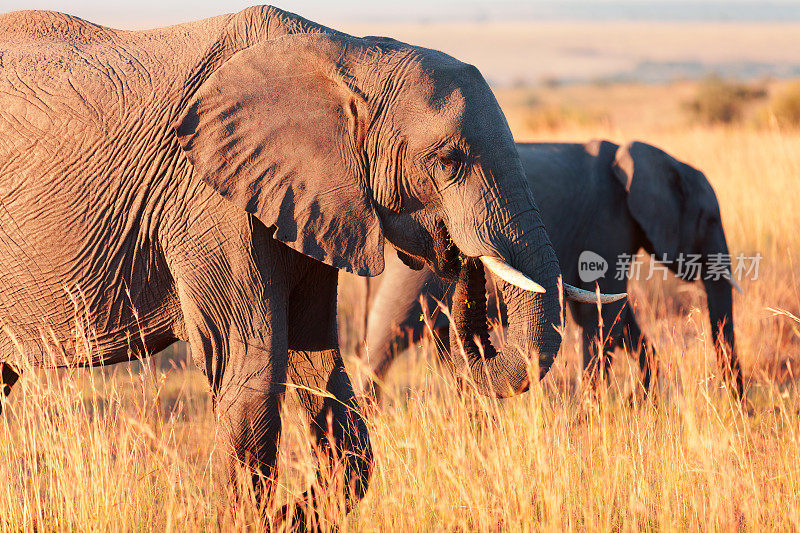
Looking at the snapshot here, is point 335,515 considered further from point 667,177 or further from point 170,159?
point 667,177

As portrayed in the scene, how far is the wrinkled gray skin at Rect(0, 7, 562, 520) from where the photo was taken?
10.5 feet

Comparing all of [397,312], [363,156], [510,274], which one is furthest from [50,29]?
[397,312]

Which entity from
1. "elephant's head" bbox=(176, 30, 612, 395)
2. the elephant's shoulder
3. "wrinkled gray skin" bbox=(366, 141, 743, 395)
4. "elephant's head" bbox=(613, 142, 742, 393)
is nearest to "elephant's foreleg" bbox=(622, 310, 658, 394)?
"wrinkled gray skin" bbox=(366, 141, 743, 395)

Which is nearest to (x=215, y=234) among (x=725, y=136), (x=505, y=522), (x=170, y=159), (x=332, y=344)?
(x=170, y=159)

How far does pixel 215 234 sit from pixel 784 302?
20.4ft

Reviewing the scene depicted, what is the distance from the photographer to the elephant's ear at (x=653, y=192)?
240 inches

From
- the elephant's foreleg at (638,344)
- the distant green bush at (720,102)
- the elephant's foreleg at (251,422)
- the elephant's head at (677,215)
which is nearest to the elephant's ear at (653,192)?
the elephant's head at (677,215)

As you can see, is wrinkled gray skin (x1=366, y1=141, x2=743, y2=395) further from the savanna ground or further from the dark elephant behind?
the dark elephant behind

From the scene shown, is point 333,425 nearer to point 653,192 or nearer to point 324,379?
point 324,379

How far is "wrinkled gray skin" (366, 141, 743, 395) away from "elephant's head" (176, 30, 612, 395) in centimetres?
257

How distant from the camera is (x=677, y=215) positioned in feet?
20.4

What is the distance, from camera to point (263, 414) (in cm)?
329

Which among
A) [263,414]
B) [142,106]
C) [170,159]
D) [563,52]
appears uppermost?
[563,52]

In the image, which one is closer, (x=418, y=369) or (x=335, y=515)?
(x=335, y=515)
